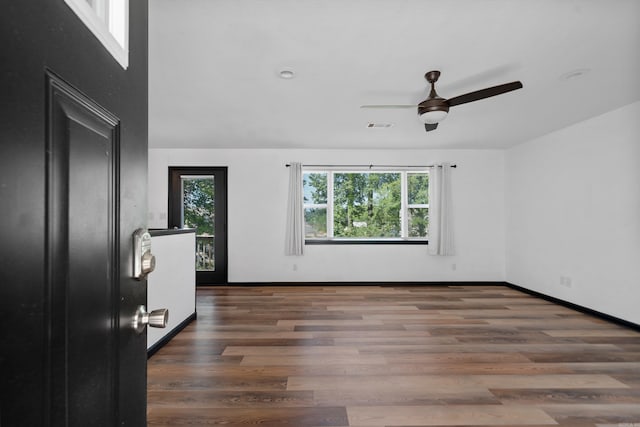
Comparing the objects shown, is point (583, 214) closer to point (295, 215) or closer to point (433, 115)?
point (433, 115)

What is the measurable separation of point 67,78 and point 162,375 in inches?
91.7

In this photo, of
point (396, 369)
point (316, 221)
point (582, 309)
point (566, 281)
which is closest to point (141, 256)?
point (396, 369)

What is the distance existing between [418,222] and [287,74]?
12.2 feet

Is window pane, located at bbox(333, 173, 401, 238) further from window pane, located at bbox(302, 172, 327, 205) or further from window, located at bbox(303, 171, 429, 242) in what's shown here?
window pane, located at bbox(302, 172, 327, 205)

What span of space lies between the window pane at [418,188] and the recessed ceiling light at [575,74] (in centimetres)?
281

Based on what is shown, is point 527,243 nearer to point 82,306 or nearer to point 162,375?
point 162,375

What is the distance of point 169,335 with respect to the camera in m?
2.81

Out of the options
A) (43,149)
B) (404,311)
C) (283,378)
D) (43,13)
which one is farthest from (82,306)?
(404,311)

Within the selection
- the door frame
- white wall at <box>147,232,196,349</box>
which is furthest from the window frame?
white wall at <box>147,232,196,349</box>

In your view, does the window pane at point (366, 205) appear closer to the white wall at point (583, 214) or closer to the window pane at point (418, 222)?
the window pane at point (418, 222)

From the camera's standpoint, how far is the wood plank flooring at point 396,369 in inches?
69.6

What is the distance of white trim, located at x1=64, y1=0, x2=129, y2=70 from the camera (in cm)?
48

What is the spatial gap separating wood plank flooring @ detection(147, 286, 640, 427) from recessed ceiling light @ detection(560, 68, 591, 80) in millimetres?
2332

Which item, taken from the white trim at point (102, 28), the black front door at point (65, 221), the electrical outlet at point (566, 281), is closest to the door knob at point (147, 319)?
the black front door at point (65, 221)
